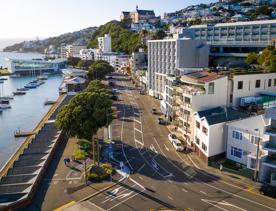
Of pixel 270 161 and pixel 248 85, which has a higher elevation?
pixel 248 85

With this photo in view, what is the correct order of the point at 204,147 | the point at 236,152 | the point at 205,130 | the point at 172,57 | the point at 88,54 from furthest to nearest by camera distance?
the point at 88,54 < the point at 172,57 < the point at 204,147 < the point at 205,130 < the point at 236,152

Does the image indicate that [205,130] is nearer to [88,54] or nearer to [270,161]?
[270,161]

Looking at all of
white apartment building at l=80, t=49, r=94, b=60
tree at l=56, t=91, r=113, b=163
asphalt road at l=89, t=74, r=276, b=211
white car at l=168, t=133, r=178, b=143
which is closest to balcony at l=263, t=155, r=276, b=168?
asphalt road at l=89, t=74, r=276, b=211

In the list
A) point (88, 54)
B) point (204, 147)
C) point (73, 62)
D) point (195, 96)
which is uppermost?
point (88, 54)

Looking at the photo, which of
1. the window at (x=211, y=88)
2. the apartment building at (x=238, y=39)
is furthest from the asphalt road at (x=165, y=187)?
the apartment building at (x=238, y=39)

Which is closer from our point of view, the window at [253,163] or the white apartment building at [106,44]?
the window at [253,163]

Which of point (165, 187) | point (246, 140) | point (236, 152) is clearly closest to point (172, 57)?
point (236, 152)

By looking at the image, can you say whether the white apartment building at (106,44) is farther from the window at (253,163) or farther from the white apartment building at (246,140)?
the window at (253,163)

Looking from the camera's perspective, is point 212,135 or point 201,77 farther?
point 201,77
